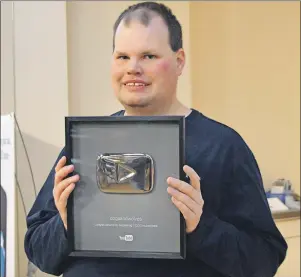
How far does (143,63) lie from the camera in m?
0.90

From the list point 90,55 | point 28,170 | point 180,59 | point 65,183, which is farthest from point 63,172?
point 90,55

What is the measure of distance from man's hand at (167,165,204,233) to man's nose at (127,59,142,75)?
23 centimetres

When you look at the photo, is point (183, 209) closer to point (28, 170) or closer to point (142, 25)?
point (142, 25)

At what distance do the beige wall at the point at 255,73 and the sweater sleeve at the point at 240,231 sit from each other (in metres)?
1.89

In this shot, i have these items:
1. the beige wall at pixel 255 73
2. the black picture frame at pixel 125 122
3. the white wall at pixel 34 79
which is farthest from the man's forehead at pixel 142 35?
the beige wall at pixel 255 73

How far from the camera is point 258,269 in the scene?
87 cm

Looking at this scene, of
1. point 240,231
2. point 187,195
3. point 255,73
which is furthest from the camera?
point 255,73

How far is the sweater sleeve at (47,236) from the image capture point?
859mm

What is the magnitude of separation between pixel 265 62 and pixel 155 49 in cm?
211

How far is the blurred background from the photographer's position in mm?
2107

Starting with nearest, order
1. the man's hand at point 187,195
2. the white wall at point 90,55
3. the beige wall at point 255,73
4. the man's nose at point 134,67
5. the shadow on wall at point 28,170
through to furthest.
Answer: the man's hand at point 187,195, the man's nose at point 134,67, the shadow on wall at point 28,170, the white wall at point 90,55, the beige wall at point 255,73

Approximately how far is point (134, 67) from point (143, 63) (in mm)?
22

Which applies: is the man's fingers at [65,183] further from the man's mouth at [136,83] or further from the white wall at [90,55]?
the white wall at [90,55]

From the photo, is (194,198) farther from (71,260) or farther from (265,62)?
(265,62)
